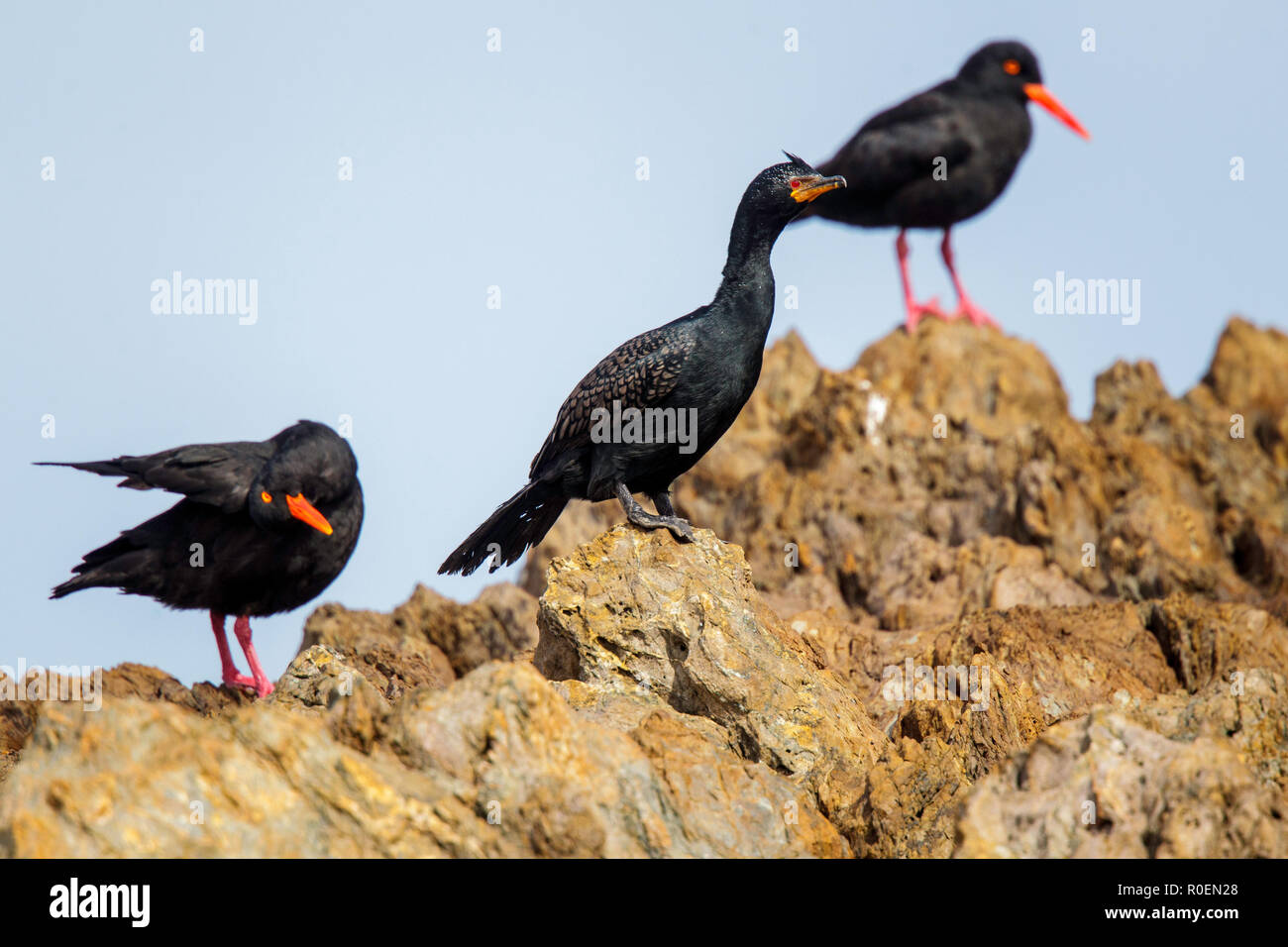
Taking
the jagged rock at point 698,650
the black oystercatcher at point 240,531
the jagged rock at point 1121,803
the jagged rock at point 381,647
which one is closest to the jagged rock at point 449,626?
the jagged rock at point 381,647

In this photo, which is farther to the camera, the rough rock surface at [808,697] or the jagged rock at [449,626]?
the jagged rock at [449,626]

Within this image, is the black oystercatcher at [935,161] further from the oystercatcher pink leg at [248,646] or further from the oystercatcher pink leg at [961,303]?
the oystercatcher pink leg at [248,646]

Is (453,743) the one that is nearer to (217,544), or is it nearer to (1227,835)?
(1227,835)

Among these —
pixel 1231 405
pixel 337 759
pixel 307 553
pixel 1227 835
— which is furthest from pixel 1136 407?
pixel 337 759

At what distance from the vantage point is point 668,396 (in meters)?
8.54

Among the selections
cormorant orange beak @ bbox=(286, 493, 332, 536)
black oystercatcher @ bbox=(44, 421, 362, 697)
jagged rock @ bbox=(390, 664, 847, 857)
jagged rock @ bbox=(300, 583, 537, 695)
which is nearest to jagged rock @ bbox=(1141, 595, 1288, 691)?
jagged rock @ bbox=(390, 664, 847, 857)

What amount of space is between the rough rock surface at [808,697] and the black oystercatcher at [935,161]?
4241mm

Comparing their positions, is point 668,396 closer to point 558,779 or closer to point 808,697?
point 808,697

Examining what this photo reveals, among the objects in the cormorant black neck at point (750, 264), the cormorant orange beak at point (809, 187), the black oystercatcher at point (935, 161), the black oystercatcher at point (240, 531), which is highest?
the black oystercatcher at point (935, 161)

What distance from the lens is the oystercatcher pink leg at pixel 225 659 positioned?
1236 cm

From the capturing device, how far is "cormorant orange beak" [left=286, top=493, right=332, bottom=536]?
11844 mm

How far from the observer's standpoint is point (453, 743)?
221 inches

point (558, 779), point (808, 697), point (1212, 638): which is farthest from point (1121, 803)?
point (1212, 638)
